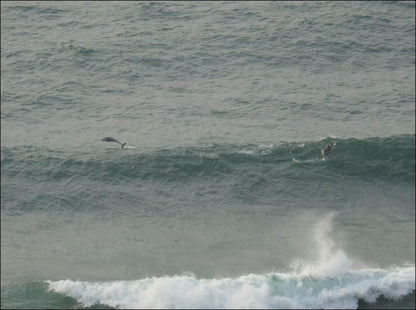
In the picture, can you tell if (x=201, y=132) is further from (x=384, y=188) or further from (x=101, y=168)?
(x=384, y=188)

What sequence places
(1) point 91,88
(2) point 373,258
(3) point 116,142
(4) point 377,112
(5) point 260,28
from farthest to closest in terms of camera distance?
(5) point 260,28, (1) point 91,88, (4) point 377,112, (3) point 116,142, (2) point 373,258

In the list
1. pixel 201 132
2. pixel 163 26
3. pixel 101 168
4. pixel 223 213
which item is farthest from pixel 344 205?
pixel 163 26

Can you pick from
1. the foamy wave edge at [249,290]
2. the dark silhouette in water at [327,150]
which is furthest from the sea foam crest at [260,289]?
the dark silhouette in water at [327,150]

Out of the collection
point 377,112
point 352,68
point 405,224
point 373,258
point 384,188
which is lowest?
point 373,258

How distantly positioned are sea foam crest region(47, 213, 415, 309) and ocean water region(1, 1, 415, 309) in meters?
0.08

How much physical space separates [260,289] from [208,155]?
13.1 metres

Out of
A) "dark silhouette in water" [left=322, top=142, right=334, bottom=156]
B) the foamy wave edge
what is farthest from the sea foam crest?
"dark silhouette in water" [left=322, top=142, right=334, bottom=156]

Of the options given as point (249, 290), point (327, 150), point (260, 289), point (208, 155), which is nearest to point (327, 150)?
point (327, 150)

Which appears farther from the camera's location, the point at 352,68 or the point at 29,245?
the point at 352,68

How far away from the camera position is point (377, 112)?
49.4 metres

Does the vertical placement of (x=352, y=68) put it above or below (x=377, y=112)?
above

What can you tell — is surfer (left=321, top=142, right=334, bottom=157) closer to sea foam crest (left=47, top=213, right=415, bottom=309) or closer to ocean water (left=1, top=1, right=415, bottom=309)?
ocean water (left=1, top=1, right=415, bottom=309)

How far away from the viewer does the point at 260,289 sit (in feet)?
109

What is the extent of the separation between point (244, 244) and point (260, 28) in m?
27.6
